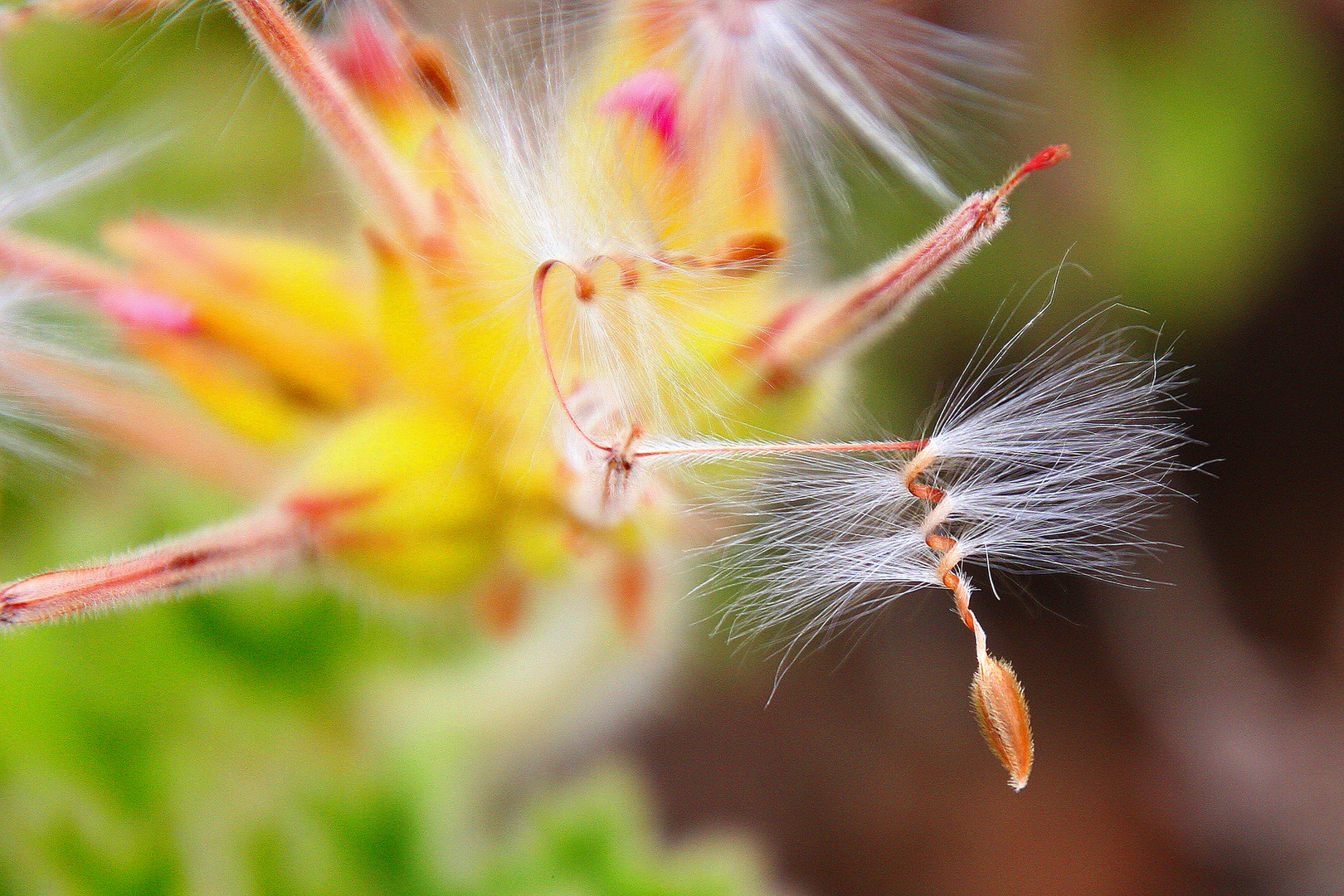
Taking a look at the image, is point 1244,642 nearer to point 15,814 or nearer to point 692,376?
point 692,376

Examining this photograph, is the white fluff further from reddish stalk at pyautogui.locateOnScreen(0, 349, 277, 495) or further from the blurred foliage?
reddish stalk at pyautogui.locateOnScreen(0, 349, 277, 495)

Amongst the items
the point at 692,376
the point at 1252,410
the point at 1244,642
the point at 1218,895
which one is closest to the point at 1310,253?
the point at 1252,410

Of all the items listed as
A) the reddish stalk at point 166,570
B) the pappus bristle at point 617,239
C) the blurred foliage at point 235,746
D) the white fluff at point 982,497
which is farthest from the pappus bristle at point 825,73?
the reddish stalk at point 166,570

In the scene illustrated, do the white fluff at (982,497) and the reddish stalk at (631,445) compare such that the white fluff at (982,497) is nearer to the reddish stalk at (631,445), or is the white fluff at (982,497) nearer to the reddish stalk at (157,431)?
the reddish stalk at (631,445)

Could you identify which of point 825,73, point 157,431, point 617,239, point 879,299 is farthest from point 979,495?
point 157,431

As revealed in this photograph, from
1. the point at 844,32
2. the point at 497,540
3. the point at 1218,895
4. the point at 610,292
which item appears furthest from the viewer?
the point at 1218,895
